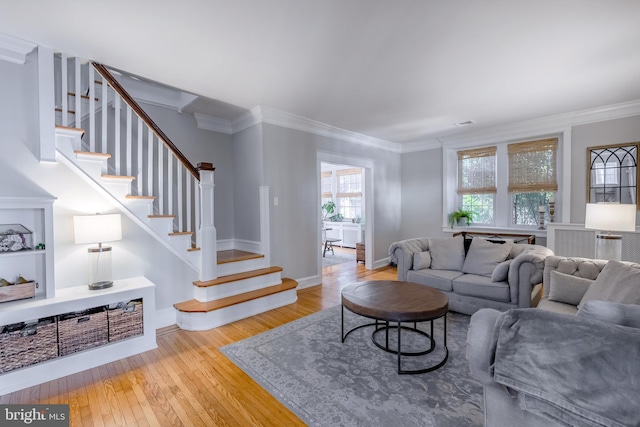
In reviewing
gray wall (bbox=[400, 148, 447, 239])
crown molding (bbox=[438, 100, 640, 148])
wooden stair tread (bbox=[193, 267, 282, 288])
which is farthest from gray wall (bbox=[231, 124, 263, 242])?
crown molding (bbox=[438, 100, 640, 148])

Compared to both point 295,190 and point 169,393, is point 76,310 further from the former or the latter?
point 295,190

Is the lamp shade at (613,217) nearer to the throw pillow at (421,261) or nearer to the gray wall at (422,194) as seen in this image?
the throw pillow at (421,261)

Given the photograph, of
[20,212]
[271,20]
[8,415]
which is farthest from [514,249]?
[20,212]

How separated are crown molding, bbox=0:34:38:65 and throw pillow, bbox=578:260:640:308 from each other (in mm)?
4655

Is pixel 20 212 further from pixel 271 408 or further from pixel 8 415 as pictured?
pixel 271 408

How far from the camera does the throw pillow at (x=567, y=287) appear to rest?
2291 mm

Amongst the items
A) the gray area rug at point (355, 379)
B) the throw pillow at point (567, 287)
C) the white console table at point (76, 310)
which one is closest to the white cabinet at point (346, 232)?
the gray area rug at point (355, 379)

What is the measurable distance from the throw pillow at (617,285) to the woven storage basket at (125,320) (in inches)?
138

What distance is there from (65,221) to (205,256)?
1.34 m

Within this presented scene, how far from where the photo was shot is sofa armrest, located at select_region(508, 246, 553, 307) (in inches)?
115

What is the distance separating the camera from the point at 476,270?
11.6 feet

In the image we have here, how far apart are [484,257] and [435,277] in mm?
652

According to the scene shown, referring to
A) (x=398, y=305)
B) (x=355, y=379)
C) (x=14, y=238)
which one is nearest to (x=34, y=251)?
(x=14, y=238)

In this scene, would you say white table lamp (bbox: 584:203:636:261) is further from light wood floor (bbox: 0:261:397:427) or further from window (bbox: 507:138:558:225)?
light wood floor (bbox: 0:261:397:427)
